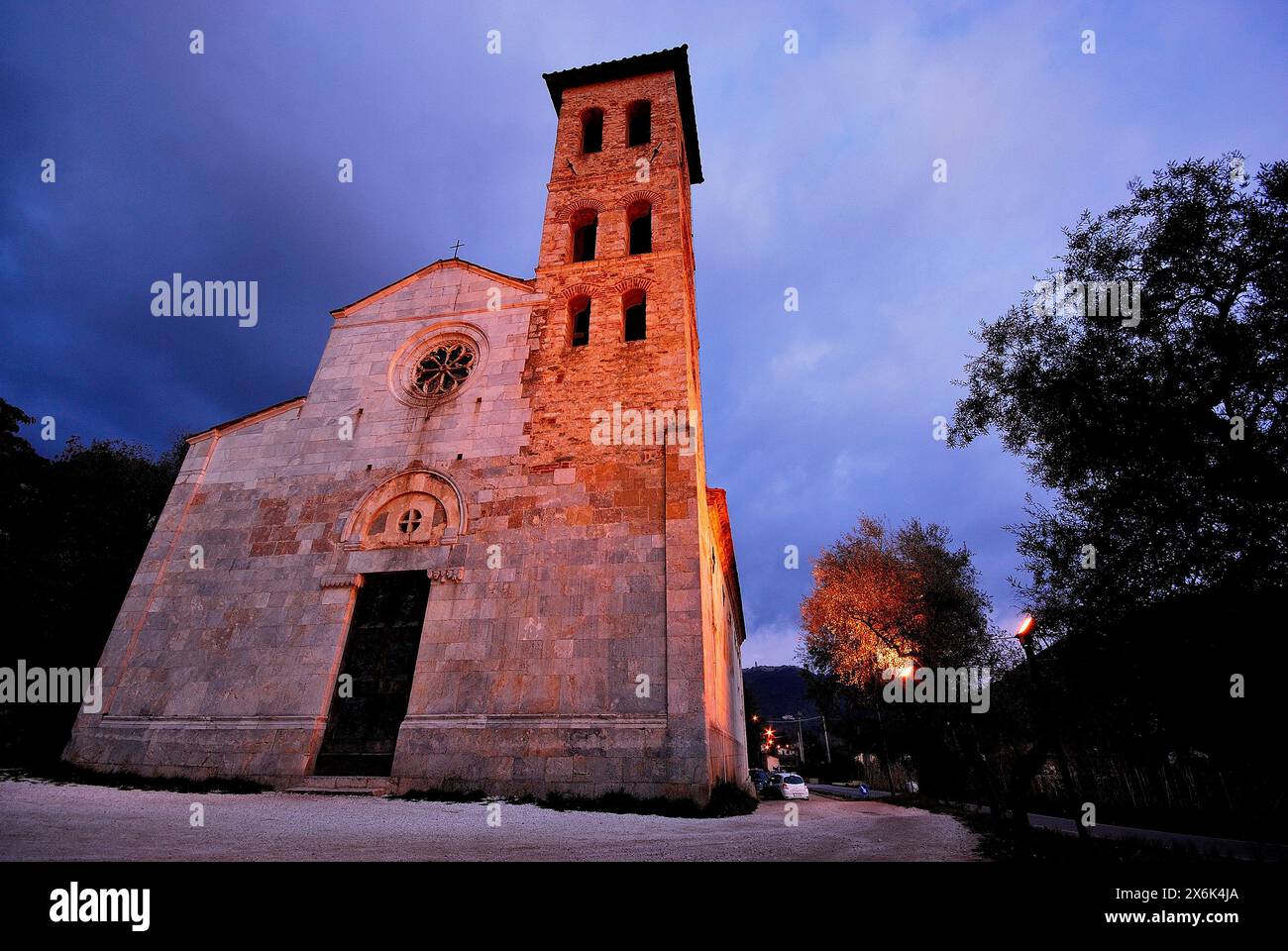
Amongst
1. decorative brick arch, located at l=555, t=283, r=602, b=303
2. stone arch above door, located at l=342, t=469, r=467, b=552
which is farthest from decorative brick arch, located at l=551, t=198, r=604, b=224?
stone arch above door, located at l=342, t=469, r=467, b=552

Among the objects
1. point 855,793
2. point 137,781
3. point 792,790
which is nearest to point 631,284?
point 137,781

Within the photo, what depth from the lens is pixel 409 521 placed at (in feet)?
40.4

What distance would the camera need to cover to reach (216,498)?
13.4 meters

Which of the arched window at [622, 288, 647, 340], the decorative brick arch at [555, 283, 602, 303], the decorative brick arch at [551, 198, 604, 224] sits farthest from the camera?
the decorative brick arch at [551, 198, 604, 224]

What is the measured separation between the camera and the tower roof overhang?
1953cm

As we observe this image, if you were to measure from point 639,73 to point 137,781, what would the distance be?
24.3m

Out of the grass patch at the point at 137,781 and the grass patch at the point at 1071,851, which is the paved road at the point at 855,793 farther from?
the grass patch at the point at 137,781

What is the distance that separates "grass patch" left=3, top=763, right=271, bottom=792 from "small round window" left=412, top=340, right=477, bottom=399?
878 centimetres

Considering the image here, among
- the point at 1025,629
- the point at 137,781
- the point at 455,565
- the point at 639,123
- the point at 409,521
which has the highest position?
the point at 639,123

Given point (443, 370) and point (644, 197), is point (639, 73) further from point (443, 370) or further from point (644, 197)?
point (443, 370)

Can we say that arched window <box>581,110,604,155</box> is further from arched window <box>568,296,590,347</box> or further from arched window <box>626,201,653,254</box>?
arched window <box>568,296,590,347</box>

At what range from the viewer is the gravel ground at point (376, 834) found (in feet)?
13.6
